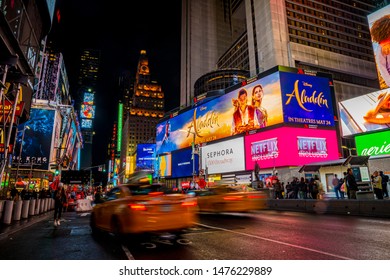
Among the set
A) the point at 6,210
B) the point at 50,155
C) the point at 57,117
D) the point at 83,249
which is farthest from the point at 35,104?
the point at 83,249

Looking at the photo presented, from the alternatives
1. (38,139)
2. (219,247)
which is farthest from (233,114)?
(219,247)

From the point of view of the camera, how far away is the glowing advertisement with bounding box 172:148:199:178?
59.6 metres

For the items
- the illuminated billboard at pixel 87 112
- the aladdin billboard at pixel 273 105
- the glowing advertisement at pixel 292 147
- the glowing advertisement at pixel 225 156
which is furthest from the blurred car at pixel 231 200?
the illuminated billboard at pixel 87 112

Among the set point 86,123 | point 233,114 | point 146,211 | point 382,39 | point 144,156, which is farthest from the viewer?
point 86,123

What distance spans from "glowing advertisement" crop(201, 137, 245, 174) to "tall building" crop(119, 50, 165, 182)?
91943 mm

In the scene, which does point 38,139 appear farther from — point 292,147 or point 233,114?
point 292,147

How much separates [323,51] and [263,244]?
75.8 metres

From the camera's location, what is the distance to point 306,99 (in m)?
40.4

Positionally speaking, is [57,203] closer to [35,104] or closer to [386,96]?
[386,96]

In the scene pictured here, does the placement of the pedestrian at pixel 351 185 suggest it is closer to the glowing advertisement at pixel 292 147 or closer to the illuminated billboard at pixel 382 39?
the glowing advertisement at pixel 292 147

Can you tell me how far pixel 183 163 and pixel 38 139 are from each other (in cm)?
3097

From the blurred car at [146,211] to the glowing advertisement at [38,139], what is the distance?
172 ft

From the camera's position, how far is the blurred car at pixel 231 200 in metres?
12.7
